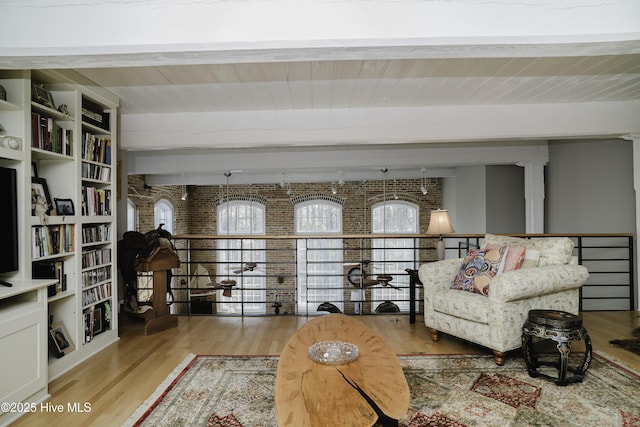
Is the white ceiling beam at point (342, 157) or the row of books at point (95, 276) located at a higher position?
the white ceiling beam at point (342, 157)

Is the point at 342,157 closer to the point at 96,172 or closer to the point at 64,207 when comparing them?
the point at 96,172

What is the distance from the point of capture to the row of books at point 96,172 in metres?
3.06

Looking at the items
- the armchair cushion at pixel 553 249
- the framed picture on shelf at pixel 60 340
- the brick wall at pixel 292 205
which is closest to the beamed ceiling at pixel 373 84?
the armchair cushion at pixel 553 249

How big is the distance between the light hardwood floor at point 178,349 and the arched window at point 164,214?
14.0 feet

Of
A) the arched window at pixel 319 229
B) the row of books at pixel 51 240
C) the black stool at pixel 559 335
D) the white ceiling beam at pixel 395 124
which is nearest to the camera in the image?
the black stool at pixel 559 335

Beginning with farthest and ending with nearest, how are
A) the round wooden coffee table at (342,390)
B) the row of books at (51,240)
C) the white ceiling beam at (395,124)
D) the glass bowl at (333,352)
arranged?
the white ceiling beam at (395,124) → the row of books at (51,240) → the glass bowl at (333,352) → the round wooden coffee table at (342,390)

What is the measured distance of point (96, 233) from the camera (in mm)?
3162

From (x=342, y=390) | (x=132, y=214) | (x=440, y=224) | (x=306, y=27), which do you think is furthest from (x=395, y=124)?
(x=132, y=214)

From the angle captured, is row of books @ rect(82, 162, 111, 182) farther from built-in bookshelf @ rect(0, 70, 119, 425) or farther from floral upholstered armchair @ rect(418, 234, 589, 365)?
A: floral upholstered armchair @ rect(418, 234, 589, 365)

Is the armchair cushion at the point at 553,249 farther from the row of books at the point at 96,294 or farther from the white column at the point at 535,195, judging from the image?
the row of books at the point at 96,294

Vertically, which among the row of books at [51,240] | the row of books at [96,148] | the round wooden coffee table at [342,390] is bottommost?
the round wooden coffee table at [342,390]

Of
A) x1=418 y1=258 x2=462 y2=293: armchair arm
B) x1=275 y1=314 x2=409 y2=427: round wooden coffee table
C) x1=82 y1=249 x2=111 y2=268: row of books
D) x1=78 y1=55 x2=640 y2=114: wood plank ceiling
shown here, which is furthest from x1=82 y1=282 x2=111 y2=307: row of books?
x1=418 y1=258 x2=462 y2=293: armchair arm

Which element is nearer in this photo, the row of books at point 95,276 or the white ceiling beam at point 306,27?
the white ceiling beam at point 306,27

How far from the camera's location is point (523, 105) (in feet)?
12.4
